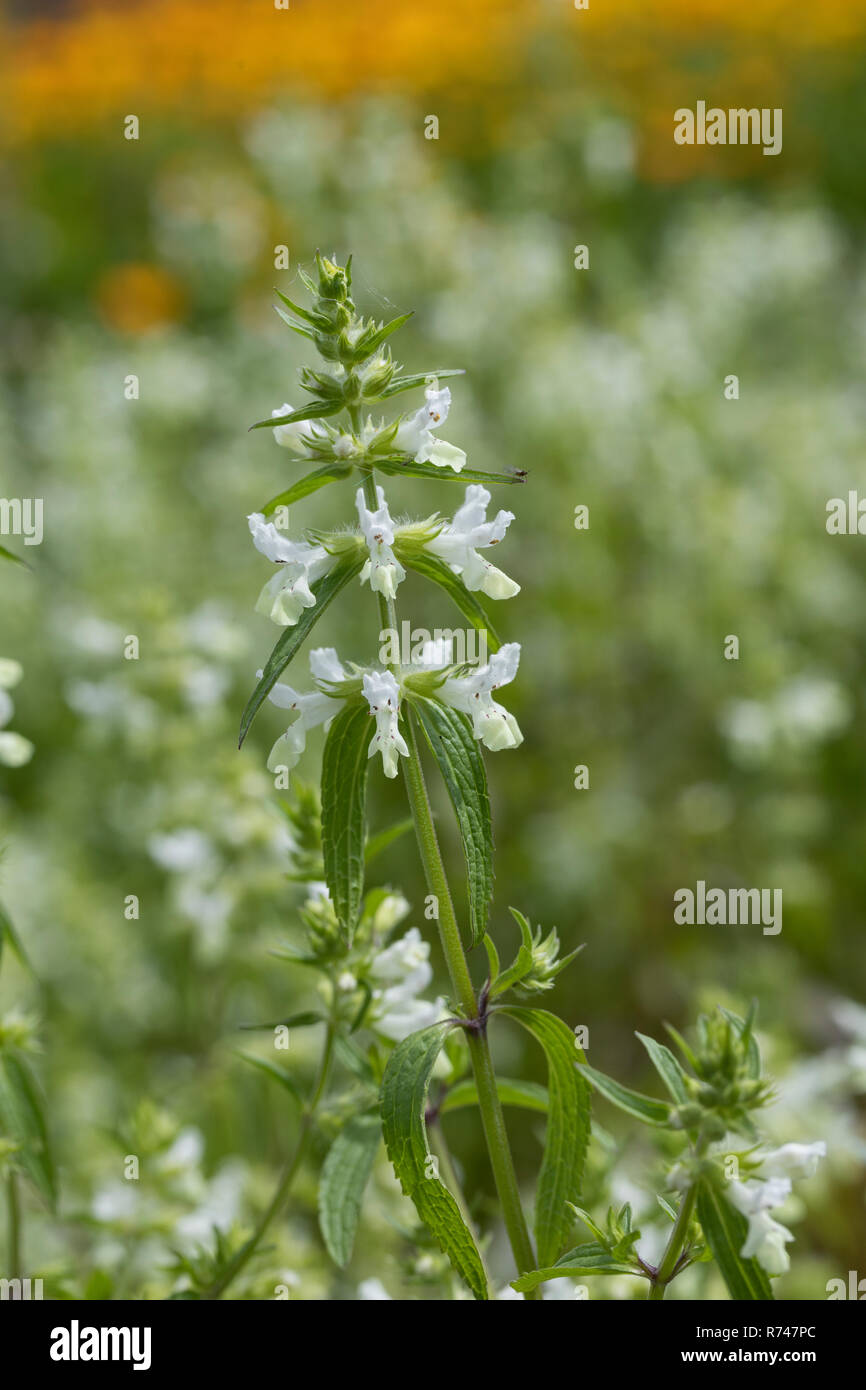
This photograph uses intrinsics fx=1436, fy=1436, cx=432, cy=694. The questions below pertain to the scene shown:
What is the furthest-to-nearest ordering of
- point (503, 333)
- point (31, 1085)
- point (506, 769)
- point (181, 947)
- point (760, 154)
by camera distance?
point (760, 154) → point (503, 333) → point (506, 769) → point (181, 947) → point (31, 1085)

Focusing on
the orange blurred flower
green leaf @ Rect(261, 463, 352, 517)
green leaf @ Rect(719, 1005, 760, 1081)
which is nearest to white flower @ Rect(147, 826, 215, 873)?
green leaf @ Rect(261, 463, 352, 517)

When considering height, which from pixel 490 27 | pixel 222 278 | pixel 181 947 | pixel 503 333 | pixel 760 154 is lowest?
pixel 181 947

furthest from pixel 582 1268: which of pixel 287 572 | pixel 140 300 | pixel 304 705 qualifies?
pixel 140 300

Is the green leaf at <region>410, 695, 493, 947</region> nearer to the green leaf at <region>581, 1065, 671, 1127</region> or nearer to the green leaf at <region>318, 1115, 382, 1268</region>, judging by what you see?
the green leaf at <region>581, 1065, 671, 1127</region>

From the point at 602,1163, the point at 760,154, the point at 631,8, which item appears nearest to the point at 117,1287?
the point at 602,1163
